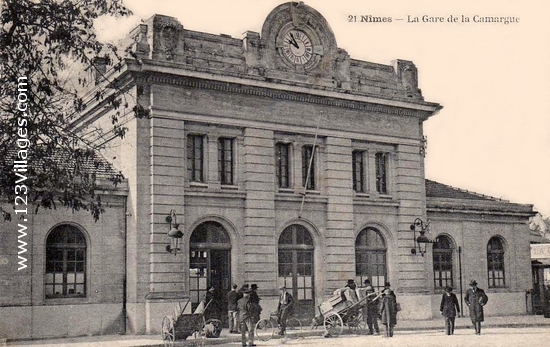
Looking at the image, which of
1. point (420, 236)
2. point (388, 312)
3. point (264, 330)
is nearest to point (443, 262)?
point (420, 236)

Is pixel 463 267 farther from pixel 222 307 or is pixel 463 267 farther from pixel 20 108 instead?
pixel 20 108

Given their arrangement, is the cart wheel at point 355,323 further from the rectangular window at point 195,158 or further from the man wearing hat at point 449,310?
the rectangular window at point 195,158

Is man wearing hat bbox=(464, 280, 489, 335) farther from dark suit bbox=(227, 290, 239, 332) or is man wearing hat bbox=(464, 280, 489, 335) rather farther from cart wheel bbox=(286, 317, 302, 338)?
dark suit bbox=(227, 290, 239, 332)

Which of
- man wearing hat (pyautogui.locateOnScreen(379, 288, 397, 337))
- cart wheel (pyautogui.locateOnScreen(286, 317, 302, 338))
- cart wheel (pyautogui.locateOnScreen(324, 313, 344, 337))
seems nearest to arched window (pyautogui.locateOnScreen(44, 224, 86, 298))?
cart wheel (pyautogui.locateOnScreen(286, 317, 302, 338))

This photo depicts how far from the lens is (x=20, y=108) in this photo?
38.7 ft

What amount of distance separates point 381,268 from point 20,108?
1783 centimetres

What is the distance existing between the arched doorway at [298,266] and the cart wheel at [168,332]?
636 cm

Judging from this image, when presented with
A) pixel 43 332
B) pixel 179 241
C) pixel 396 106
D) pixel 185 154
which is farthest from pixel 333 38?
pixel 43 332

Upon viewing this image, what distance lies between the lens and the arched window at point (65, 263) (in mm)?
21016

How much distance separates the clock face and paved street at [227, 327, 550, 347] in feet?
32.4

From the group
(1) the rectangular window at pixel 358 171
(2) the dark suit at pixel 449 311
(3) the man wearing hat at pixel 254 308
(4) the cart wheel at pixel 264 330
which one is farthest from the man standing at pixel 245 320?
(1) the rectangular window at pixel 358 171

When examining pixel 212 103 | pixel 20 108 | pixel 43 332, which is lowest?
pixel 43 332

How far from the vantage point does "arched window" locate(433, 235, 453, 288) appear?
28844 millimetres

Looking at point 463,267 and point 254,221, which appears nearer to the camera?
point 254,221
